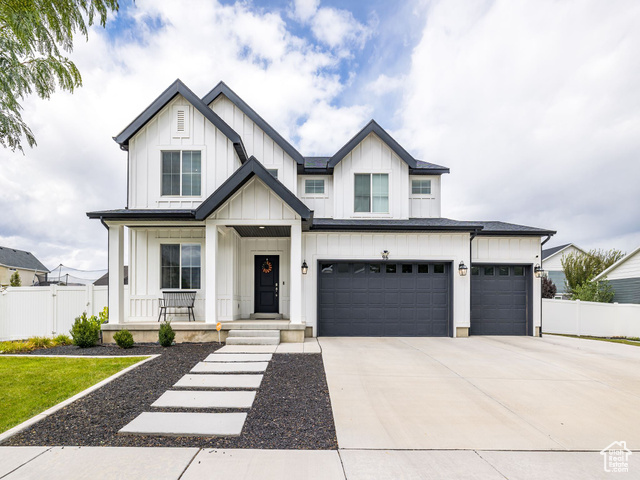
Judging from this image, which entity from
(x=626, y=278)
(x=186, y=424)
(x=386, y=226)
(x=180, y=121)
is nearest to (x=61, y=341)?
(x=180, y=121)

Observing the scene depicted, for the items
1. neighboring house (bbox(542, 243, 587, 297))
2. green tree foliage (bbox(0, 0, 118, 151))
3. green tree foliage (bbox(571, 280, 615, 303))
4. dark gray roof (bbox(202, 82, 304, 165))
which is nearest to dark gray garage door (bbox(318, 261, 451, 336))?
dark gray roof (bbox(202, 82, 304, 165))

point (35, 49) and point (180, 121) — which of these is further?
point (180, 121)

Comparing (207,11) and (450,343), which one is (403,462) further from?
(207,11)

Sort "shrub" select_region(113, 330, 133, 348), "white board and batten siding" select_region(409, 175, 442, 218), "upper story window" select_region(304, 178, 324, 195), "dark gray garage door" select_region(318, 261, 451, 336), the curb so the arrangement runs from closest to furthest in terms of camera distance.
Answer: the curb
"shrub" select_region(113, 330, 133, 348)
"dark gray garage door" select_region(318, 261, 451, 336)
"upper story window" select_region(304, 178, 324, 195)
"white board and batten siding" select_region(409, 175, 442, 218)

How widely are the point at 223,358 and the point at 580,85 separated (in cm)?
1510

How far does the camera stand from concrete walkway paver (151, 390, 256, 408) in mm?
4664

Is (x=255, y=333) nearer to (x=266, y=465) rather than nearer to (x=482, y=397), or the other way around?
(x=482, y=397)

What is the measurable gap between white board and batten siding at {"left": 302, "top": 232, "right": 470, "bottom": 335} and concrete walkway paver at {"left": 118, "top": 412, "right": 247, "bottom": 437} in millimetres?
6493

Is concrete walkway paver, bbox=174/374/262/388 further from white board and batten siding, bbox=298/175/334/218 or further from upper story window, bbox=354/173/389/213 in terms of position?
upper story window, bbox=354/173/389/213

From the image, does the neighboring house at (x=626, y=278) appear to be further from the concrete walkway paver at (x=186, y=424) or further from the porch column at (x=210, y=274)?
the concrete walkway paver at (x=186, y=424)

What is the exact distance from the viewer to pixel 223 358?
7.42m

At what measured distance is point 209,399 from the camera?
4922 millimetres

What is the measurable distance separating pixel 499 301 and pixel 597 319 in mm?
5738

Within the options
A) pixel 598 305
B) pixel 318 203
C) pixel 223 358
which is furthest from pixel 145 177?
pixel 598 305
